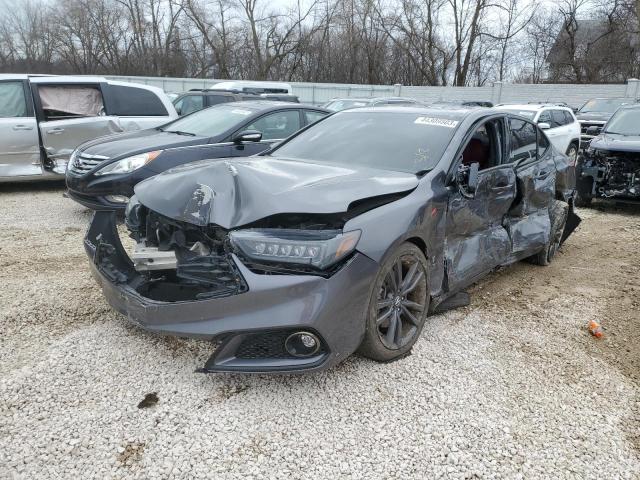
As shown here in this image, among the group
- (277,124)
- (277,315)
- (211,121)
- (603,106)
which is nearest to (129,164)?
(211,121)

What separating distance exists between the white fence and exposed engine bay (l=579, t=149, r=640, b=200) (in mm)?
20872

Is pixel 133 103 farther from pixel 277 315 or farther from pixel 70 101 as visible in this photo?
pixel 277 315

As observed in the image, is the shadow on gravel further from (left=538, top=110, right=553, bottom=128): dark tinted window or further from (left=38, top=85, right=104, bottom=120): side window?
(left=538, top=110, right=553, bottom=128): dark tinted window

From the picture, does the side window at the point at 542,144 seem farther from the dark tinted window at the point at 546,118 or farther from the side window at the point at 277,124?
the dark tinted window at the point at 546,118

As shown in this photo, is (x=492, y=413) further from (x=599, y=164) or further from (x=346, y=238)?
(x=599, y=164)

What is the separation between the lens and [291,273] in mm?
2445

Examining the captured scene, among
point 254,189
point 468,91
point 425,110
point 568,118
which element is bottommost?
point 568,118

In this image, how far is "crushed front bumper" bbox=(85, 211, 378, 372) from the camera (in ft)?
7.91

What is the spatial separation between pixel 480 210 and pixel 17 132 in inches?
270

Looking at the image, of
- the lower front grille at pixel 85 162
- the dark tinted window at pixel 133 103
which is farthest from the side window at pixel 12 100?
the lower front grille at pixel 85 162

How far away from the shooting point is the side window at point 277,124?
6.47m

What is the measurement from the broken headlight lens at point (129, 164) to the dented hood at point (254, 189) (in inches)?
98.2

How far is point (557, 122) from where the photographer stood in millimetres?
11555

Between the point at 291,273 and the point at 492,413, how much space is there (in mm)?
1266
